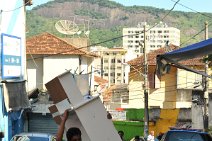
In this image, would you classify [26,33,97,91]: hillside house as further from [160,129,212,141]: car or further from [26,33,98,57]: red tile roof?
[160,129,212,141]: car

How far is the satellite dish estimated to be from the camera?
1775 inches

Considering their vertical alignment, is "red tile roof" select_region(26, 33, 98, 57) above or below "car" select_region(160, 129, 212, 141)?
above

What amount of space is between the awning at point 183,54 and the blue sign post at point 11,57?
14031 mm

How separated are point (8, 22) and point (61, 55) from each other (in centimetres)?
1703

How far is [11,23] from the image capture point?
80.7ft

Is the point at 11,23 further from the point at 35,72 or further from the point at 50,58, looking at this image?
the point at 50,58

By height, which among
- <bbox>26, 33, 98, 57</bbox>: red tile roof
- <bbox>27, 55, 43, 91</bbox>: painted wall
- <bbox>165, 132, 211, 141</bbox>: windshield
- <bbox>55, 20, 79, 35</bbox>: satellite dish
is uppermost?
<bbox>55, 20, 79, 35</bbox>: satellite dish

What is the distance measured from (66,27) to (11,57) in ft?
71.2

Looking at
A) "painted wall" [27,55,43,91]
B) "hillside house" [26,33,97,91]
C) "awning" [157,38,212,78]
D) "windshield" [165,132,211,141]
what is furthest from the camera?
"hillside house" [26,33,97,91]

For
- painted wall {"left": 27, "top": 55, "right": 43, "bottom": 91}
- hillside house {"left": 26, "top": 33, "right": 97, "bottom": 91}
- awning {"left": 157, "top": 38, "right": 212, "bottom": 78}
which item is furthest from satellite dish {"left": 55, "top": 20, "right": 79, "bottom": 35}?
awning {"left": 157, "top": 38, "right": 212, "bottom": 78}

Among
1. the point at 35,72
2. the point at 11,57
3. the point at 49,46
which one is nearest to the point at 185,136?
the point at 11,57

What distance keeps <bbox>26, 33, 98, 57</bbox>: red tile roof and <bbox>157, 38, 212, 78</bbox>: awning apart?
3042 centimetres

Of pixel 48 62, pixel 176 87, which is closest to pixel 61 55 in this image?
pixel 48 62

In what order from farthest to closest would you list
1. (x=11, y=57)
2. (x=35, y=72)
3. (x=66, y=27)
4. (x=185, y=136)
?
(x=66, y=27)
(x=35, y=72)
(x=11, y=57)
(x=185, y=136)
